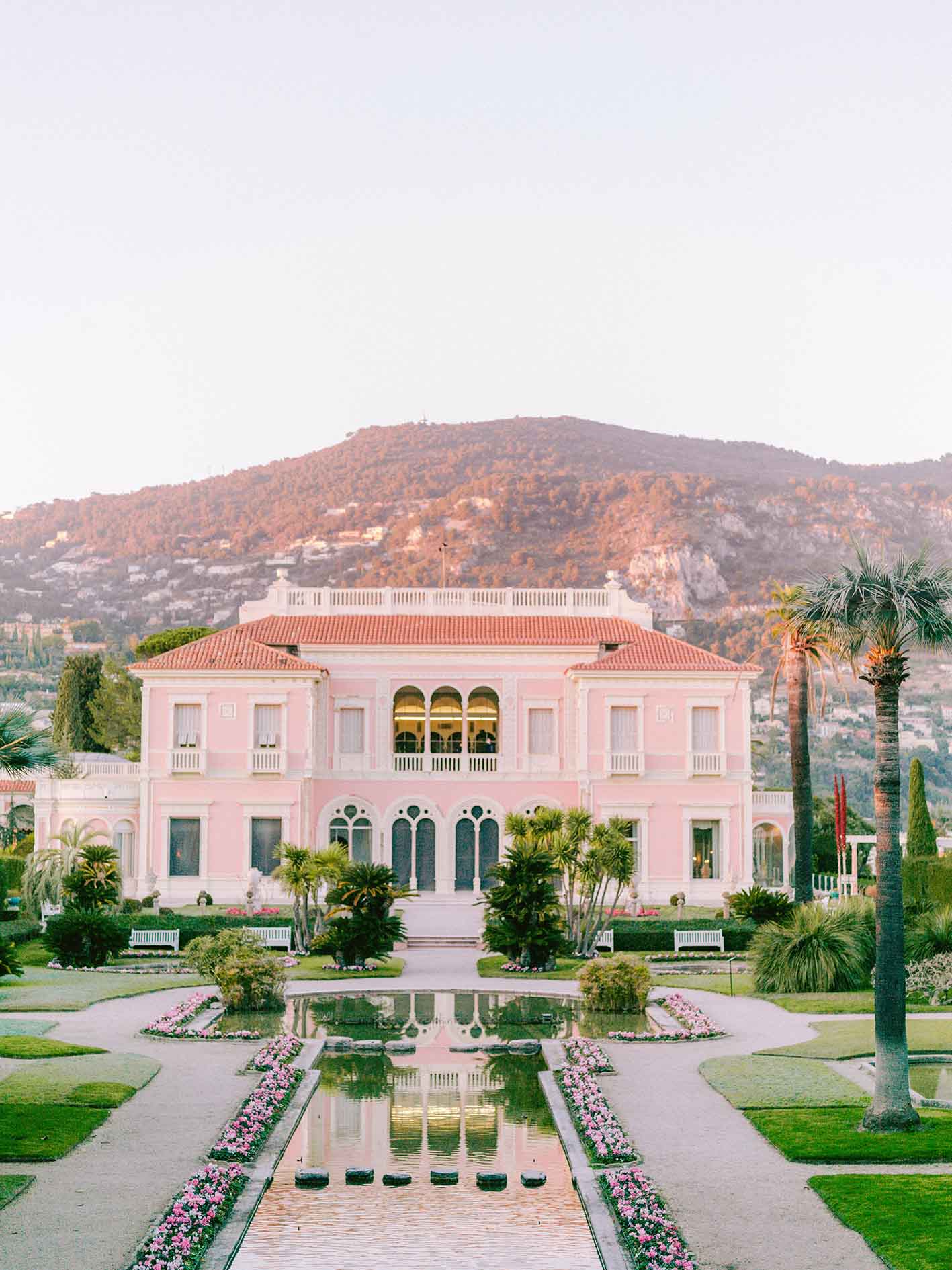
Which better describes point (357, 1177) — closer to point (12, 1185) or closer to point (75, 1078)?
point (12, 1185)

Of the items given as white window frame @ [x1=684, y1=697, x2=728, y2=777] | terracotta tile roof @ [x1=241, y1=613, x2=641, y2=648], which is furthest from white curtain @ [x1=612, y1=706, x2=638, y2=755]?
terracotta tile roof @ [x1=241, y1=613, x2=641, y2=648]

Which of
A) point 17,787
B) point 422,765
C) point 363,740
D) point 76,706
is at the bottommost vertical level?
point 17,787

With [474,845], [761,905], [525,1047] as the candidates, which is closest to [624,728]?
[474,845]

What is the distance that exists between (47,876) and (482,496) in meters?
110

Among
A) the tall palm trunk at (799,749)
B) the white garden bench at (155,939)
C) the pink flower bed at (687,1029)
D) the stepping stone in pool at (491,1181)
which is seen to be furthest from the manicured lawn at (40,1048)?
the tall palm trunk at (799,749)

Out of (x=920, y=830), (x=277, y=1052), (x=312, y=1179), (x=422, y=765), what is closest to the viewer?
(x=312, y=1179)

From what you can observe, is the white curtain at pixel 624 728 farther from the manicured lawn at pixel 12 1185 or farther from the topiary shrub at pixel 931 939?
the manicured lawn at pixel 12 1185

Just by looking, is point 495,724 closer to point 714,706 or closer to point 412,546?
point 714,706

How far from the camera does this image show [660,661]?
46.6 metres

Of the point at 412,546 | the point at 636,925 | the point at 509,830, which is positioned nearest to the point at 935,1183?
the point at 509,830

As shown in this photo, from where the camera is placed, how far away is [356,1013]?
83.0 ft

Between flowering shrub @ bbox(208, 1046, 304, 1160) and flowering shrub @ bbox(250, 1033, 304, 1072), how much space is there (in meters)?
0.39

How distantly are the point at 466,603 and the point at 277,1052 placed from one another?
31.5 m

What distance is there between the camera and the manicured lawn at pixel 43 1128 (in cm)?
1476
